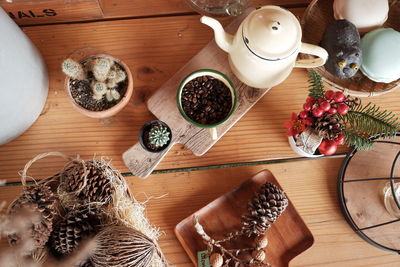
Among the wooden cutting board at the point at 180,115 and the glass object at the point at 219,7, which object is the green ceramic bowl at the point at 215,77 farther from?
the glass object at the point at 219,7

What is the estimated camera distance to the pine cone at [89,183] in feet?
2.15

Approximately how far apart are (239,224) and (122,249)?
27 cm

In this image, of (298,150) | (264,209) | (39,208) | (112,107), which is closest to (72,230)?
(39,208)

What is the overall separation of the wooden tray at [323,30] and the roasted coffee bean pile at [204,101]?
19cm

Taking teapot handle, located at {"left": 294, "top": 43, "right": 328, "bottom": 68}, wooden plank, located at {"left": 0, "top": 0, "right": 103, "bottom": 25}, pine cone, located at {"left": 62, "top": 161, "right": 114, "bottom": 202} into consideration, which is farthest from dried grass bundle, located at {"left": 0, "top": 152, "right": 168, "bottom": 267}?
teapot handle, located at {"left": 294, "top": 43, "right": 328, "bottom": 68}

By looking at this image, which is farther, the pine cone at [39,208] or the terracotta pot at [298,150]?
the terracotta pot at [298,150]

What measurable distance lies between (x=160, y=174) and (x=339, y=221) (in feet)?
1.25

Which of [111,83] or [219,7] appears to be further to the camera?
[219,7]

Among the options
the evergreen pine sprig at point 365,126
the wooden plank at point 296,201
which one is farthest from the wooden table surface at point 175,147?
the evergreen pine sprig at point 365,126

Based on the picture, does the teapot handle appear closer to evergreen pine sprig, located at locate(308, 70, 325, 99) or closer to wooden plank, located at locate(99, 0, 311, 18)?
evergreen pine sprig, located at locate(308, 70, 325, 99)

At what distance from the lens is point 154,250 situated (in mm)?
621

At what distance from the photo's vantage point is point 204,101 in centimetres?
73

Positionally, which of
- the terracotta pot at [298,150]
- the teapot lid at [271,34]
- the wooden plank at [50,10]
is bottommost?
the terracotta pot at [298,150]

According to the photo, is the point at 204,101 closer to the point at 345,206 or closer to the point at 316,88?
the point at 316,88
